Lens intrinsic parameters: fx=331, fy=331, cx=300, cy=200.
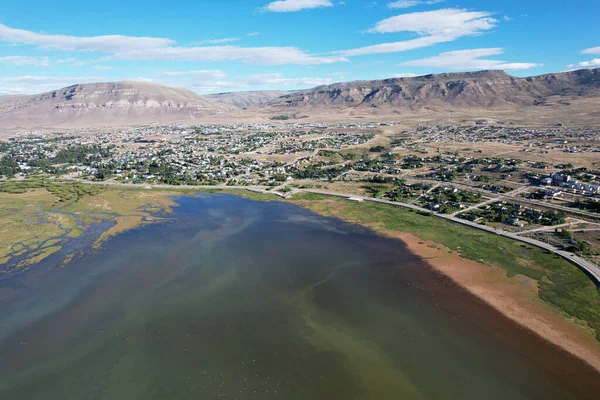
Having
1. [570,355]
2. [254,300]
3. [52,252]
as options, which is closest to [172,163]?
[52,252]

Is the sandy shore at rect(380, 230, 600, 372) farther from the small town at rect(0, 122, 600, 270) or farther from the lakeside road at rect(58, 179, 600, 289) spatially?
the small town at rect(0, 122, 600, 270)

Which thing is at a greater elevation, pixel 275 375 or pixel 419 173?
pixel 419 173

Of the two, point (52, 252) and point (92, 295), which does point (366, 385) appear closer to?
point (92, 295)

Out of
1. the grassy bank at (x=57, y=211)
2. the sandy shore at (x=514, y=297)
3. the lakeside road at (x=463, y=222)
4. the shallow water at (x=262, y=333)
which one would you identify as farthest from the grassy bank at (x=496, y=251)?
the grassy bank at (x=57, y=211)

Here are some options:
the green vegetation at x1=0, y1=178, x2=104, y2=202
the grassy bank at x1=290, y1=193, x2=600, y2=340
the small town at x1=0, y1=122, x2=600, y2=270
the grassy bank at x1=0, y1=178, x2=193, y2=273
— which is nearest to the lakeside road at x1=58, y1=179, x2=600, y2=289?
the grassy bank at x1=290, y1=193, x2=600, y2=340

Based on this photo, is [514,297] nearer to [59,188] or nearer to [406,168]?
[406,168]

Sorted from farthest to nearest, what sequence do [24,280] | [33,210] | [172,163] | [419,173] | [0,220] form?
[172,163]
[419,173]
[33,210]
[0,220]
[24,280]

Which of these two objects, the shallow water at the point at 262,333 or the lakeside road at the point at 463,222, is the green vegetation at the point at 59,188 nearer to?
the lakeside road at the point at 463,222
